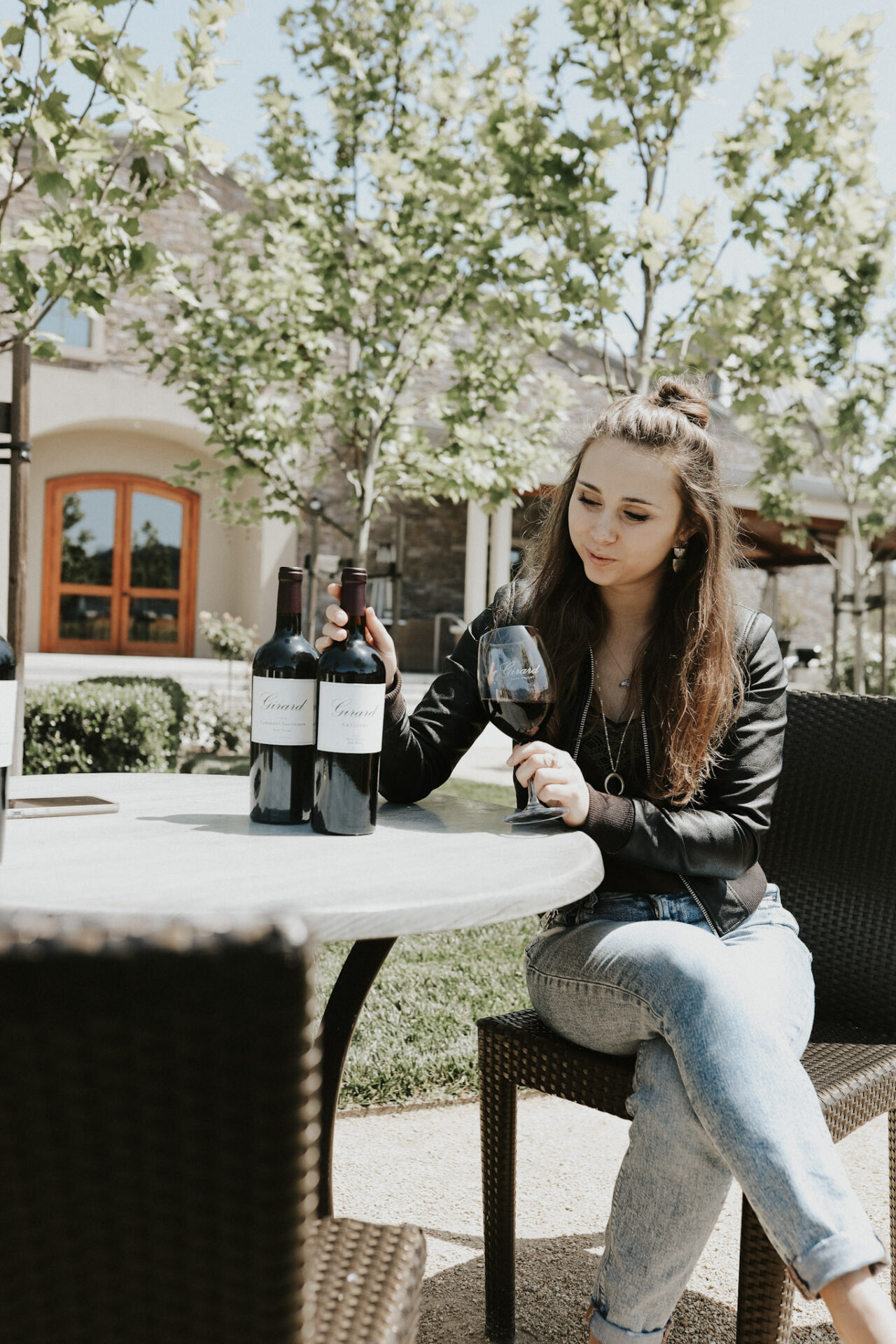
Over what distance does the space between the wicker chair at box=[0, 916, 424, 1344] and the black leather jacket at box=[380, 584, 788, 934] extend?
107 cm

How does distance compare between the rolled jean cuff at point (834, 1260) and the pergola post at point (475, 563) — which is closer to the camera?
the rolled jean cuff at point (834, 1260)

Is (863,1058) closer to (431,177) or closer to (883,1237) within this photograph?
(883,1237)

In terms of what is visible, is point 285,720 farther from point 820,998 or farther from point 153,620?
point 153,620

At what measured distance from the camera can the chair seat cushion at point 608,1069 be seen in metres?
1.68

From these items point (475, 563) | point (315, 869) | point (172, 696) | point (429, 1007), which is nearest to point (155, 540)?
point (475, 563)

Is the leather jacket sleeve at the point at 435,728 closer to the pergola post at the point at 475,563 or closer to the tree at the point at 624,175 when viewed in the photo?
the tree at the point at 624,175

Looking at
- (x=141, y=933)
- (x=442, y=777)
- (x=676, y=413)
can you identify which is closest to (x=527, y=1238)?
(x=442, y=777)

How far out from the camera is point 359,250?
653cm

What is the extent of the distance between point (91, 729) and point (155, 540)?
10.2 metres

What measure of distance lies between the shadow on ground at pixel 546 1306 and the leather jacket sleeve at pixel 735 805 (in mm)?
833

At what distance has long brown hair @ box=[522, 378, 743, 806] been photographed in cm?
191

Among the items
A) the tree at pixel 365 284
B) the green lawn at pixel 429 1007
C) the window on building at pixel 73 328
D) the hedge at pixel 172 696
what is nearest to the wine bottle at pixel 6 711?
the green lawn at pixel 429 1007

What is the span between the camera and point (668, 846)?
5.75 ft

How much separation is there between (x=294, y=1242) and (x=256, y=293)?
6.06 m
